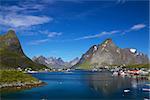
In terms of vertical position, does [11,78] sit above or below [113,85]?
above

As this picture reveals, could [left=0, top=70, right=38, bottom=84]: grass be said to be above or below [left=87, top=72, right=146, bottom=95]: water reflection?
above

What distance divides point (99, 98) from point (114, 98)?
4.00 m

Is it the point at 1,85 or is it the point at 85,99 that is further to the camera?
the point at 1,85

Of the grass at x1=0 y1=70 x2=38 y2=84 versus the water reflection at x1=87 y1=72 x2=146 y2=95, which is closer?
the water reflection at x1=87 y1=72 x2=146 y2=95

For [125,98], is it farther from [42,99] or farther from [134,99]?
[42,99]

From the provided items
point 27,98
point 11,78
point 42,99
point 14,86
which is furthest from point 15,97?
point 11,78

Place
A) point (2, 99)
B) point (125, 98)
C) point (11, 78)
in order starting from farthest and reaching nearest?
point (11, 78) < point (125, 98) < point (2, 99)

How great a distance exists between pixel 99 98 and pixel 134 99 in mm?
9192

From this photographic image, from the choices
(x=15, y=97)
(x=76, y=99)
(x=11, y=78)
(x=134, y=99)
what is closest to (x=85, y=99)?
(x=76, y=99)

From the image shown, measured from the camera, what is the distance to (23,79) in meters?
104

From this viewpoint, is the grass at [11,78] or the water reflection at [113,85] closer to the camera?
the water reflection at [113,85]

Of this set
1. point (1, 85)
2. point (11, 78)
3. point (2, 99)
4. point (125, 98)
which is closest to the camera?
point (2, 99)

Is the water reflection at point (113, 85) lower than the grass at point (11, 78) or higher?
lower

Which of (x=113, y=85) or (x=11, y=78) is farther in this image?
(x=113, y=85)
